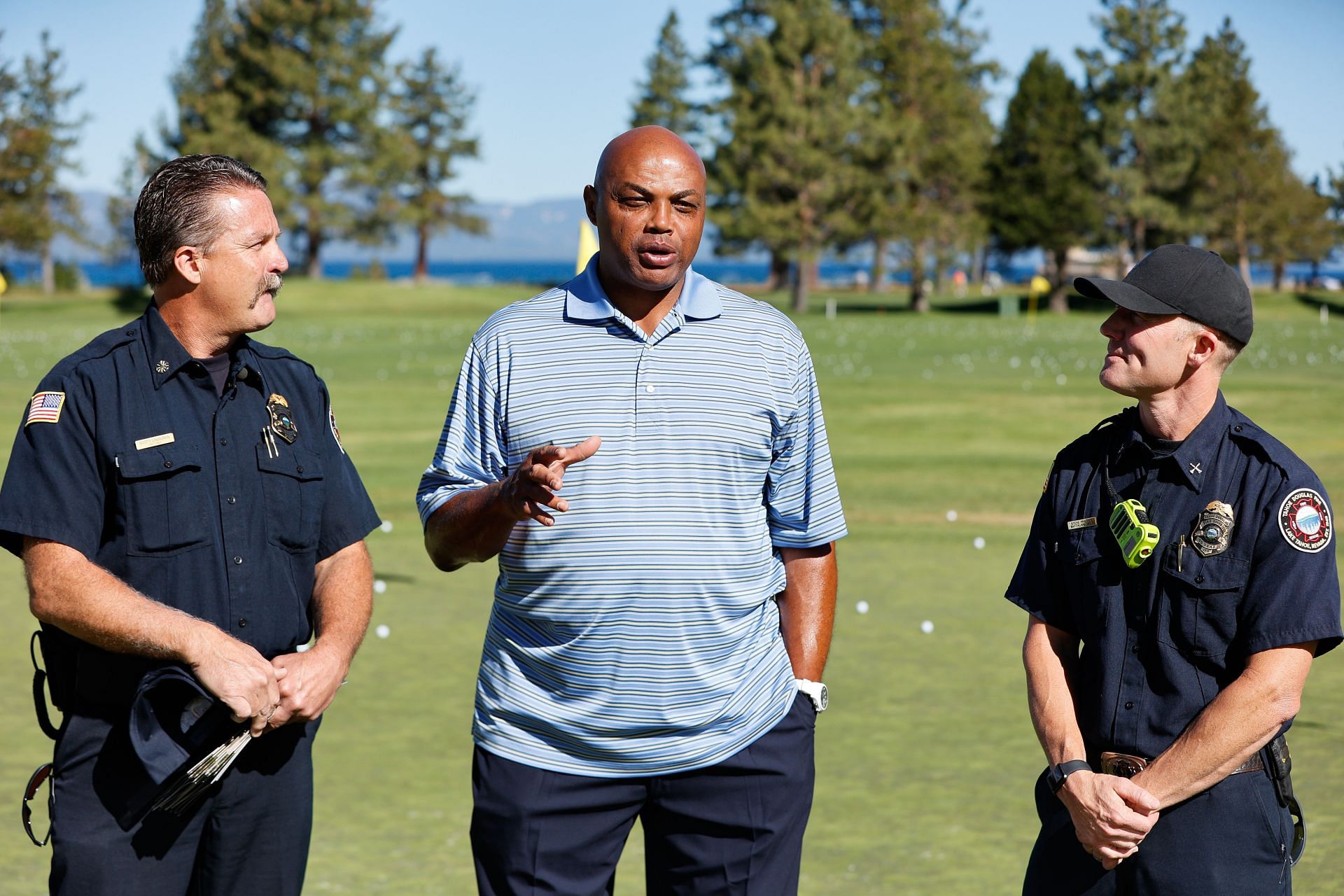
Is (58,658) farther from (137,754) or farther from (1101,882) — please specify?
(1101,882)

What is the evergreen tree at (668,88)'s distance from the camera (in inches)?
3056

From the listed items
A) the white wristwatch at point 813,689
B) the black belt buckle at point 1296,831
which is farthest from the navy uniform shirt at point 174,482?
the black belt buckle at point 1296,831

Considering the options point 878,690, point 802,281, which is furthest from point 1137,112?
point 878,690

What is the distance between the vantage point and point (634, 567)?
3408 mm

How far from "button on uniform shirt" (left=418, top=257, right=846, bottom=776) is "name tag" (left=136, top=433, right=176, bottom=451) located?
0.60 meters

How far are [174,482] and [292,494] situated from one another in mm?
291

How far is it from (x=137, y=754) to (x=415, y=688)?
4.26 metres

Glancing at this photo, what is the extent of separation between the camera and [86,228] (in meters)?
65.9

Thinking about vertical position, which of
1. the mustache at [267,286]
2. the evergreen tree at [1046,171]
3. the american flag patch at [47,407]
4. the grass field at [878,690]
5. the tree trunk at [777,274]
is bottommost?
the tree trunk at [777,274]

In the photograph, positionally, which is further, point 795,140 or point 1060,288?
point 1060,288

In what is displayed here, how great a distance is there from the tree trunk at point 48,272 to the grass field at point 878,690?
155ft

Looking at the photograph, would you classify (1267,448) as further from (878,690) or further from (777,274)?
(777,274)

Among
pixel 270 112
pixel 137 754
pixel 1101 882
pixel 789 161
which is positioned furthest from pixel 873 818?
pixel 270 112

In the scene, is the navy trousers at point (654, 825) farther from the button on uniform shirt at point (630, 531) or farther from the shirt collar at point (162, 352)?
the shirt collar at point (162, 352)
